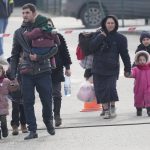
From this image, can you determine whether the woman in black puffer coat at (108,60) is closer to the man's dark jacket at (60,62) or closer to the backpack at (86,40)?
the backpack at (86,40)

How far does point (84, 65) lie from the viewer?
492 inches

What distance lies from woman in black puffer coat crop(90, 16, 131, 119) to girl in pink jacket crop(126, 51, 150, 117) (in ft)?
1.24

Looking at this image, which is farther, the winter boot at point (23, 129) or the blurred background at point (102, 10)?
the blurred background at point (102, 10)

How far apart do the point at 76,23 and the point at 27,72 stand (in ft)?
63.3

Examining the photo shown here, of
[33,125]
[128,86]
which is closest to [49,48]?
[33,125]

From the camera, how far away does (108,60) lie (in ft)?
38.9

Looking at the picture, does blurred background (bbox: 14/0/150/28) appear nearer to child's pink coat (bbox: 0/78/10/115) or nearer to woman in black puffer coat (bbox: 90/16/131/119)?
woman in black puffer coat (bbox: 90/16/131/119)

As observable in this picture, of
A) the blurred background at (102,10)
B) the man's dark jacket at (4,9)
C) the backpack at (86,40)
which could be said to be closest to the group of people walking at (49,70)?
the backpack at (86,40)

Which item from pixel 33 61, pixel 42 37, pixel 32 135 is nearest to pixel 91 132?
pixel 32 135

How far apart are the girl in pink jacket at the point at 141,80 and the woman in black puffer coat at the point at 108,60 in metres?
0.38

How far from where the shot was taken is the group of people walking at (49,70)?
10344 millimetres

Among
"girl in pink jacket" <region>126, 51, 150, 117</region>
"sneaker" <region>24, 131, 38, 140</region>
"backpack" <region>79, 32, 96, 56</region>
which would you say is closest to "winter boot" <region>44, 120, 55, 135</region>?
"sneaker" <region>24, 131, 38, 140</region>

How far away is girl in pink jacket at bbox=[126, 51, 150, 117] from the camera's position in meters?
12.2

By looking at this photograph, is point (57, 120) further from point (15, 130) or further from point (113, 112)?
point (113, 112)
